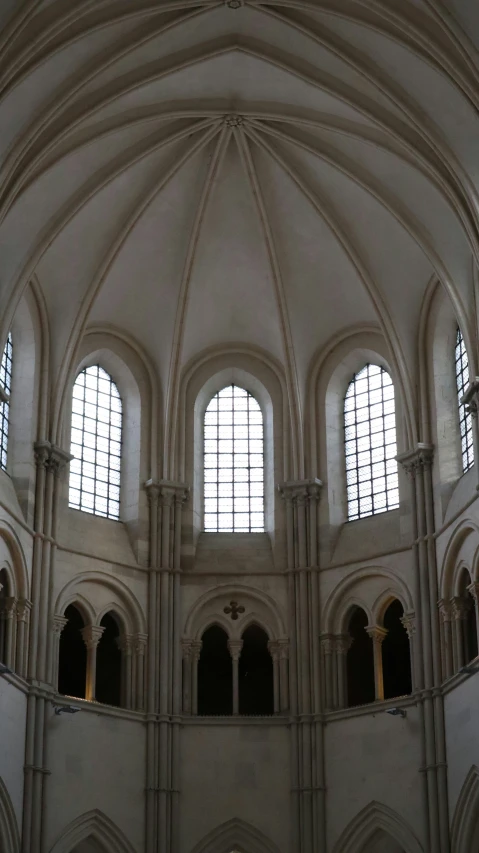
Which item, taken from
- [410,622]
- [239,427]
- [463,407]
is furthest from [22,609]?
[463,407]

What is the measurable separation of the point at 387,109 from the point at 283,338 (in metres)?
7.71

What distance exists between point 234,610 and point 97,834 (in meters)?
6.29

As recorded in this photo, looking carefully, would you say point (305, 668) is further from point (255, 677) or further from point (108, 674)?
point (108, 674)

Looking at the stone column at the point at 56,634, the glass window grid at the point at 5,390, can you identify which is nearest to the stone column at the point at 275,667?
the stone column at the point at 56,634

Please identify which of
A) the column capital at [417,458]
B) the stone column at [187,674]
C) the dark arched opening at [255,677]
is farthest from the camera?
the dark arched opening at [255,677]

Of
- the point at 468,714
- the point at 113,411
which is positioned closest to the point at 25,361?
the point at 113,411

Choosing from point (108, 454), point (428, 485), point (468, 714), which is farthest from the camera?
point (108, 454)

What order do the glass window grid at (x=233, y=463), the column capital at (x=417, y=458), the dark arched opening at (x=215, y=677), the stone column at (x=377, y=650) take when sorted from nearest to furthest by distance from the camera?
1. the stone column at (x=377, y=650)
2. the column capital at (x=417, y=458)
3. the glass window grid at (x=233, y=463)
4. the dark arched opening at (x=215, y=677)

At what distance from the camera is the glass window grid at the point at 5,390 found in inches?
1375

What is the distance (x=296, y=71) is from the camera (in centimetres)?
3216

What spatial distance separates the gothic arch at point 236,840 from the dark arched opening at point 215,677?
488 centimetres

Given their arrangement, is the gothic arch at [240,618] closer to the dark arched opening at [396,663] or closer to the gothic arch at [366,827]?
the dark arched opening at [396,663]

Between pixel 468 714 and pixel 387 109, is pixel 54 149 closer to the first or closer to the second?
pixel 387 109

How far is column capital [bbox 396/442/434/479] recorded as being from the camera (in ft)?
116
